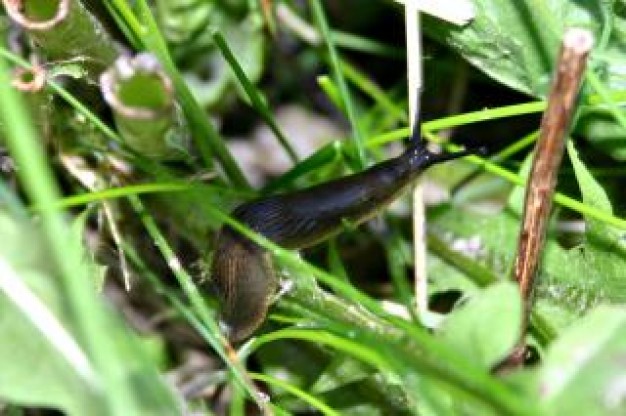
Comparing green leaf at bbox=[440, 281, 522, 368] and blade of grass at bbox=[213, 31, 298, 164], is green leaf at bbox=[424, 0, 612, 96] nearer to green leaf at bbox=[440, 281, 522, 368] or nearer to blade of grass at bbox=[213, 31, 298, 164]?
blade of grass at bbox=[213, 31, 298, 164]

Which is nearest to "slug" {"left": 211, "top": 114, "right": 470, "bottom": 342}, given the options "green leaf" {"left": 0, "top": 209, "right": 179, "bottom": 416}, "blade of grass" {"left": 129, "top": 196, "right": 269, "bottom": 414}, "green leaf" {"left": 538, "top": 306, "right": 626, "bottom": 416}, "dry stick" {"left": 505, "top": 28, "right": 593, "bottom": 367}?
"blade of grass" {"left": 129, "top": 196, "right": 269, "bottom": 414}

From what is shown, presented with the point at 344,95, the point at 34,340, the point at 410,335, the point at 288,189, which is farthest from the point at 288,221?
the point at 34,340

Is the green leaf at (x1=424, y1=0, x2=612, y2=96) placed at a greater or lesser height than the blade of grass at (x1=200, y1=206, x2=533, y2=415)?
greater

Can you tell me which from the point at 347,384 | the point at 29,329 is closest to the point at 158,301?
the point at 347,384

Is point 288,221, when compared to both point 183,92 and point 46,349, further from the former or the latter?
point 46,349

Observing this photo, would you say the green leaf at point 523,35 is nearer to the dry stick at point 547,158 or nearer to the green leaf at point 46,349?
the dry stick at point 547,158

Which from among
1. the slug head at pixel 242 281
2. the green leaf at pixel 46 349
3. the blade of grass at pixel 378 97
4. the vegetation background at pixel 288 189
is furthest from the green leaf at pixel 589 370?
the blade of grass at pixel 378 97

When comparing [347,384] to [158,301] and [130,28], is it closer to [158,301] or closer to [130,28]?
[158,301]
